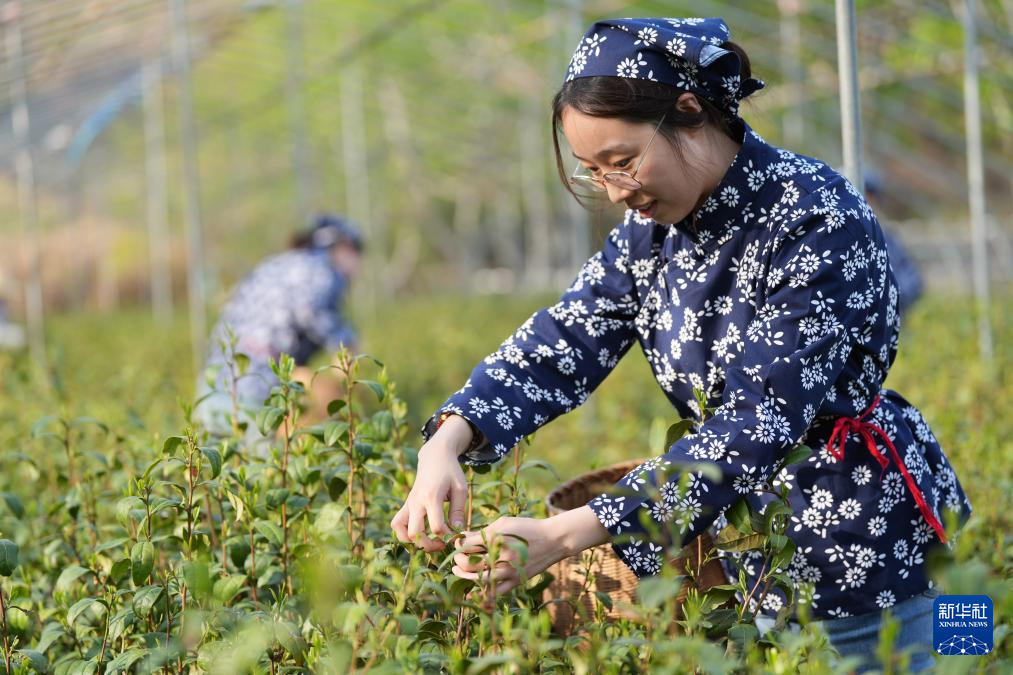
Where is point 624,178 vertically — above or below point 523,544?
above

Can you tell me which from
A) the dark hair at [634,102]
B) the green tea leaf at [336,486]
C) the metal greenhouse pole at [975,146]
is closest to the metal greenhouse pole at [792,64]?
the metal greenhouse pole at [975,146]

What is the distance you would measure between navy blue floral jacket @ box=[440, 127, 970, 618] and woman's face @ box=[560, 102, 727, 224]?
0.05m

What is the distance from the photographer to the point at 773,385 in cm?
145

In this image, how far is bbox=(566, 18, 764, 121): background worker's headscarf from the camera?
61.5 inches

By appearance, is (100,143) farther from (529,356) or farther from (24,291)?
(529,356)

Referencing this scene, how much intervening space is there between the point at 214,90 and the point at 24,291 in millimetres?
6605

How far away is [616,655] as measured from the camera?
4.40ft

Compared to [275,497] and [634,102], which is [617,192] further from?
[275,497]

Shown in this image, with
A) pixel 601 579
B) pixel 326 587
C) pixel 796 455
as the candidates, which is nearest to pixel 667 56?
pixel 796 455

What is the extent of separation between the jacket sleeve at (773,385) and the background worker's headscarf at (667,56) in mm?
240

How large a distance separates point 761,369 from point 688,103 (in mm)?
410

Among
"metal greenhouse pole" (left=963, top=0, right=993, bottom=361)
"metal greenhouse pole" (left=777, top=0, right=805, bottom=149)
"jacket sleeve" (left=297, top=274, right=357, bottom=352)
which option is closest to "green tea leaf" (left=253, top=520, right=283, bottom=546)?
"jacket sleeve" (left=297, top=274, right=357, bottom=352)

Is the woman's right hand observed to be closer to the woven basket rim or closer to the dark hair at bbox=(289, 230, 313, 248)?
the woven basket rim

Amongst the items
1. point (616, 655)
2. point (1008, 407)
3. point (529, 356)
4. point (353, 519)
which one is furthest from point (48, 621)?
point (1008, 407)
